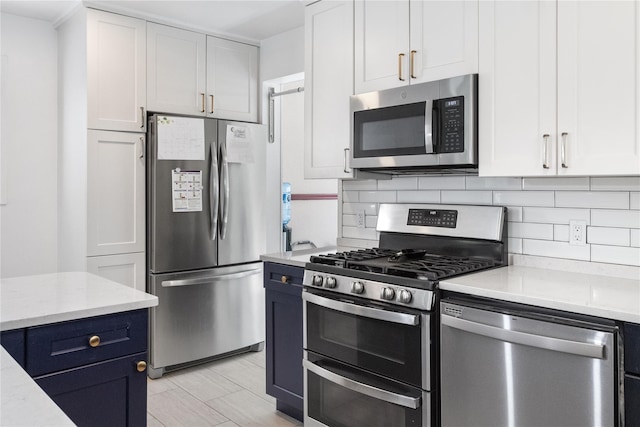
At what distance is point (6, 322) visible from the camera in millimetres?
1535

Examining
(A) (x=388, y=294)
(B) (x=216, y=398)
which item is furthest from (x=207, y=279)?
(A) (x=388, y=294)

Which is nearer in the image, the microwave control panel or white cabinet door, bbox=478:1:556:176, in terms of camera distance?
white cabinet door, bbox=478:1:556:176

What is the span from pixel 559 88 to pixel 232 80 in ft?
8.57

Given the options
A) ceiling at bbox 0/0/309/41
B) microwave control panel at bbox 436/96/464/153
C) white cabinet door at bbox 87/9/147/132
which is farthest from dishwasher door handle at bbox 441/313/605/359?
white cabinet door at bbox 87/9/147/132

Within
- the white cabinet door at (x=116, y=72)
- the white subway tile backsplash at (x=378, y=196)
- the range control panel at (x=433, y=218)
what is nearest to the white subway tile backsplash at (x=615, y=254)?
the range control panel at (x=433, y=218)

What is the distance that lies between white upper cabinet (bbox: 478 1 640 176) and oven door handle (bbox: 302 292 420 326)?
2.47ft

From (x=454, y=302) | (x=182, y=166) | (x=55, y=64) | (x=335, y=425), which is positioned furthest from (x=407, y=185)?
(x=55, y=64)

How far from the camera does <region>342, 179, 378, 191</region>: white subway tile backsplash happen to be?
311 cm

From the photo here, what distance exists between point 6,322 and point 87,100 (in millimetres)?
2101

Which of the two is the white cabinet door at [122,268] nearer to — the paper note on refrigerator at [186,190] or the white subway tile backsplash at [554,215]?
the paper note on refrigerator at [186,190]

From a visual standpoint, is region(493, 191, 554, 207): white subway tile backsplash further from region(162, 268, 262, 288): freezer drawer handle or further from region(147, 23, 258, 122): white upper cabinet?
region(147, 23, 258, 122): white upper cabinet

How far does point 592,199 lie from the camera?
2213mm

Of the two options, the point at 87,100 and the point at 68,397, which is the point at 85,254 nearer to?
the point at 87,100

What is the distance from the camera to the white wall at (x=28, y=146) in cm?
357
